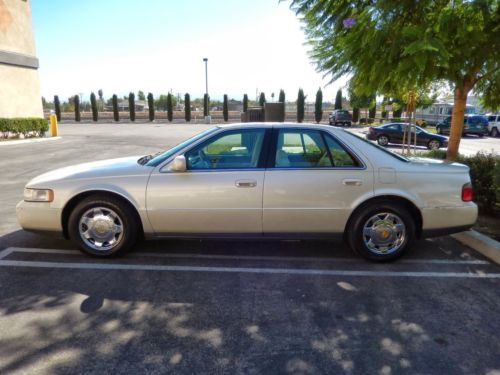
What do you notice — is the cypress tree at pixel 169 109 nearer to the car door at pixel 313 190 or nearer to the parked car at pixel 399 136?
the parked car at pixel 399 136

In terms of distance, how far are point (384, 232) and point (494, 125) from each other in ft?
96.1

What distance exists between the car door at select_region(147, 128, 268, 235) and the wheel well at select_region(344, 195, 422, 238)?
3.47 feet

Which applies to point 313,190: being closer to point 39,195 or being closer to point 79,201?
point 79,201

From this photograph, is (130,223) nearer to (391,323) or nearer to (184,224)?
(184,224)

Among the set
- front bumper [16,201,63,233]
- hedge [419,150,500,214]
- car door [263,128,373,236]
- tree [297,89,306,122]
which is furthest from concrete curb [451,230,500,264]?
tree [297,89,306,122]

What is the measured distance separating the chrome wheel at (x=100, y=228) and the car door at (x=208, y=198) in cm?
42

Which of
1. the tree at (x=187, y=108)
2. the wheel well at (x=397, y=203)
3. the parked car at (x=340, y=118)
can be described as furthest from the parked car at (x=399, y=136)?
the tree at (x=187, y=108)

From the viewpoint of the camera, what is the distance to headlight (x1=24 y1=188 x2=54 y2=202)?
13.4 ft

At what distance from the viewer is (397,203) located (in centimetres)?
411

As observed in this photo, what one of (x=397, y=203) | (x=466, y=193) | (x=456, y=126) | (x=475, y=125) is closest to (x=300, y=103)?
(x=475, y=125)

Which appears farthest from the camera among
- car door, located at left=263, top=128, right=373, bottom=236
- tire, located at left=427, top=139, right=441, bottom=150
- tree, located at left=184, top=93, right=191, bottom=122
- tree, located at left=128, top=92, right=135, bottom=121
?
tree, located at left=184, top=93, right=191, bottom=122

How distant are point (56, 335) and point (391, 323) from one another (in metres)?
2.60

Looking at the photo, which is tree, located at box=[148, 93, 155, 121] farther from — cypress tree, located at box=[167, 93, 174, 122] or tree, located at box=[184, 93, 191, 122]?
tree, located at box=[184, 93, 191, 122]

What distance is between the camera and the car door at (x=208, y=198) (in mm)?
3998
